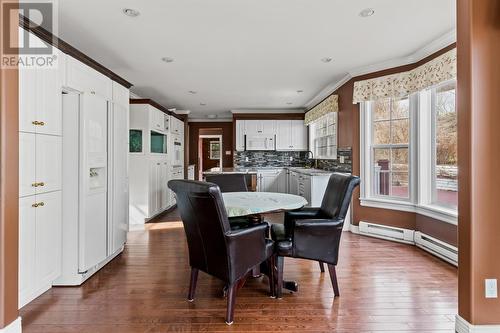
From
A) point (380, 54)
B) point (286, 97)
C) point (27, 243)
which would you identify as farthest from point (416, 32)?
point (27, 243)

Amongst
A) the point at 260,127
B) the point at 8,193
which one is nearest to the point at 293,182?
the point at 260,127

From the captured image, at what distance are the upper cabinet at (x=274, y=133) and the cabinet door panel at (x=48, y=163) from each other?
16.9 ft

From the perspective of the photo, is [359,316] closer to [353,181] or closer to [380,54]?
[353,181]

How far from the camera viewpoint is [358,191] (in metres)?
4.38

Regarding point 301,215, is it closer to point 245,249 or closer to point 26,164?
point 245,249

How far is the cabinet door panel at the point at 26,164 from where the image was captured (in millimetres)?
2094

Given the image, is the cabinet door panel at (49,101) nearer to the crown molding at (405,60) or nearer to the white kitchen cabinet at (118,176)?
the white kitchen cabinet at (118,176)

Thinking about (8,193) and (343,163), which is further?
(343,163)

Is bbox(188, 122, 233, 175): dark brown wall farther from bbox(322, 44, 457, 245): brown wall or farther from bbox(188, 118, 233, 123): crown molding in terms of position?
bbox(322, 44, 457, 245): brown wall

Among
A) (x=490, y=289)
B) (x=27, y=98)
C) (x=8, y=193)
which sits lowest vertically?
(x=490, y=289)

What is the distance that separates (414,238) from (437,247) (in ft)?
1.42

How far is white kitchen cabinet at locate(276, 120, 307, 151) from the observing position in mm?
7473

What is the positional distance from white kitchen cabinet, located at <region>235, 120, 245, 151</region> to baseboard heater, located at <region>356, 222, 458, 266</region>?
12.8 feet

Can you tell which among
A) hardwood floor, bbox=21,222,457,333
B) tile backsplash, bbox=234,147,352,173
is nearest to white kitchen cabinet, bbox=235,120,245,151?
tile backsplash, bbox=234,147,352,173
